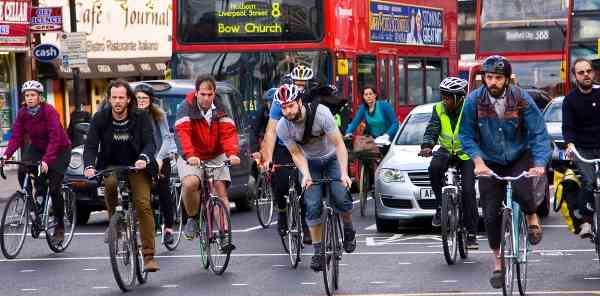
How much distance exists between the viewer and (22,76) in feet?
121

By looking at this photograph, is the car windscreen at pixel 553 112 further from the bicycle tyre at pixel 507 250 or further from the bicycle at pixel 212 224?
the bicycle tyre at pixel 507 250

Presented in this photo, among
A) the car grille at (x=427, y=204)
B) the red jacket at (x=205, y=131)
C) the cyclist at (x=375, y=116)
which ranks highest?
the red jacket at (x=205, y=131)

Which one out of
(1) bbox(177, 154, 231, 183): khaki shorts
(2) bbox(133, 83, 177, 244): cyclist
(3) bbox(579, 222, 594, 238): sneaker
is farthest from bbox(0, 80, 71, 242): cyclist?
(3) bbox(579, 222, 594, 238): sneaker

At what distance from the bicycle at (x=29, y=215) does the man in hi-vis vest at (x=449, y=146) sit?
3.87 m

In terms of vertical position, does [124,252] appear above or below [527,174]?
below

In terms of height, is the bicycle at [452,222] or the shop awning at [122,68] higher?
the bicycle at [452,222]

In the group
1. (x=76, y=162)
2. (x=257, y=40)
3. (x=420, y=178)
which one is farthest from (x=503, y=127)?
(x=257, y=40)

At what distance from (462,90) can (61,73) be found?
2568cm

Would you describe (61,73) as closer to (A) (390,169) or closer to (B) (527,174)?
(A) (390,169)

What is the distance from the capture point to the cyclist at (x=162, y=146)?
13773mm

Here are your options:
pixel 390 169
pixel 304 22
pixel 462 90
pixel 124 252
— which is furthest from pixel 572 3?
pixel 124 252

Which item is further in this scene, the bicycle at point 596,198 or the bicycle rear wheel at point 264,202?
the bicycle rear wheel at point 264,202

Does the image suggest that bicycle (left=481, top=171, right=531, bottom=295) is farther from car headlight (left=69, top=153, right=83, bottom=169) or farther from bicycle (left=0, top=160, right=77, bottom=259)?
car headlight (left=69, top=153, right=83, bottom=169)

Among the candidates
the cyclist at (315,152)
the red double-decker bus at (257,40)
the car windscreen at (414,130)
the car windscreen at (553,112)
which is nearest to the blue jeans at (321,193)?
the cyclist at (315,152)
